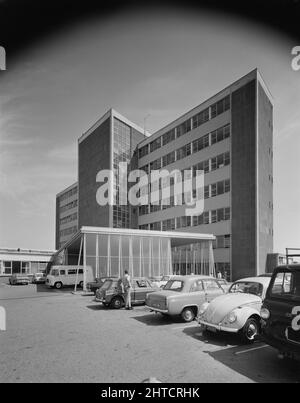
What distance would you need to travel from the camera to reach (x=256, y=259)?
35531 millimetres

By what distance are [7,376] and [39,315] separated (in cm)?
732

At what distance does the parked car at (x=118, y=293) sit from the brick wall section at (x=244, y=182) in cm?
2323

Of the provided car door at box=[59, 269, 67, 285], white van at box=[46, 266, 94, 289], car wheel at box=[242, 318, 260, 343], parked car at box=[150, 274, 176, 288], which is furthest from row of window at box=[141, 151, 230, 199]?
car wheel at box=[242, 318, 260, 343]

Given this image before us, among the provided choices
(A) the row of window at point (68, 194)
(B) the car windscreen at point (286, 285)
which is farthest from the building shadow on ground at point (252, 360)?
(A) the row of window at point (68, 194)

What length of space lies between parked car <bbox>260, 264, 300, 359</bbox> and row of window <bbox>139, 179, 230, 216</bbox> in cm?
3403

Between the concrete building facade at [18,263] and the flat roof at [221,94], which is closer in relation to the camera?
the flat roof at [221,94]

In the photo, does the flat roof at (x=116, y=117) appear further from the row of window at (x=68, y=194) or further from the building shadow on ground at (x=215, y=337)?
the building shadow on ground at (x=215, y=337)

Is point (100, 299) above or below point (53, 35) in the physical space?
below

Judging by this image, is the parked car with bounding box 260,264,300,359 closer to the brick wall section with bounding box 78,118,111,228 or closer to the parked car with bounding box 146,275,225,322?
the parked car with bounding box 146,275,225,322

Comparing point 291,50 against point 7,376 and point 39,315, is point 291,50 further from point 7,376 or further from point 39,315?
point 39,315

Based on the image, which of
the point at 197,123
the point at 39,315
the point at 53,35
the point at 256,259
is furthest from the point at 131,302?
the point at 197,123

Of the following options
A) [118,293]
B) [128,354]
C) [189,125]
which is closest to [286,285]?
[128,354]

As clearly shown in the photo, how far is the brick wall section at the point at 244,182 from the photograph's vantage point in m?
36.6

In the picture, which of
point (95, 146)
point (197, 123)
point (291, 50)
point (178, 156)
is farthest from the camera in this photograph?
point (95, 146)
